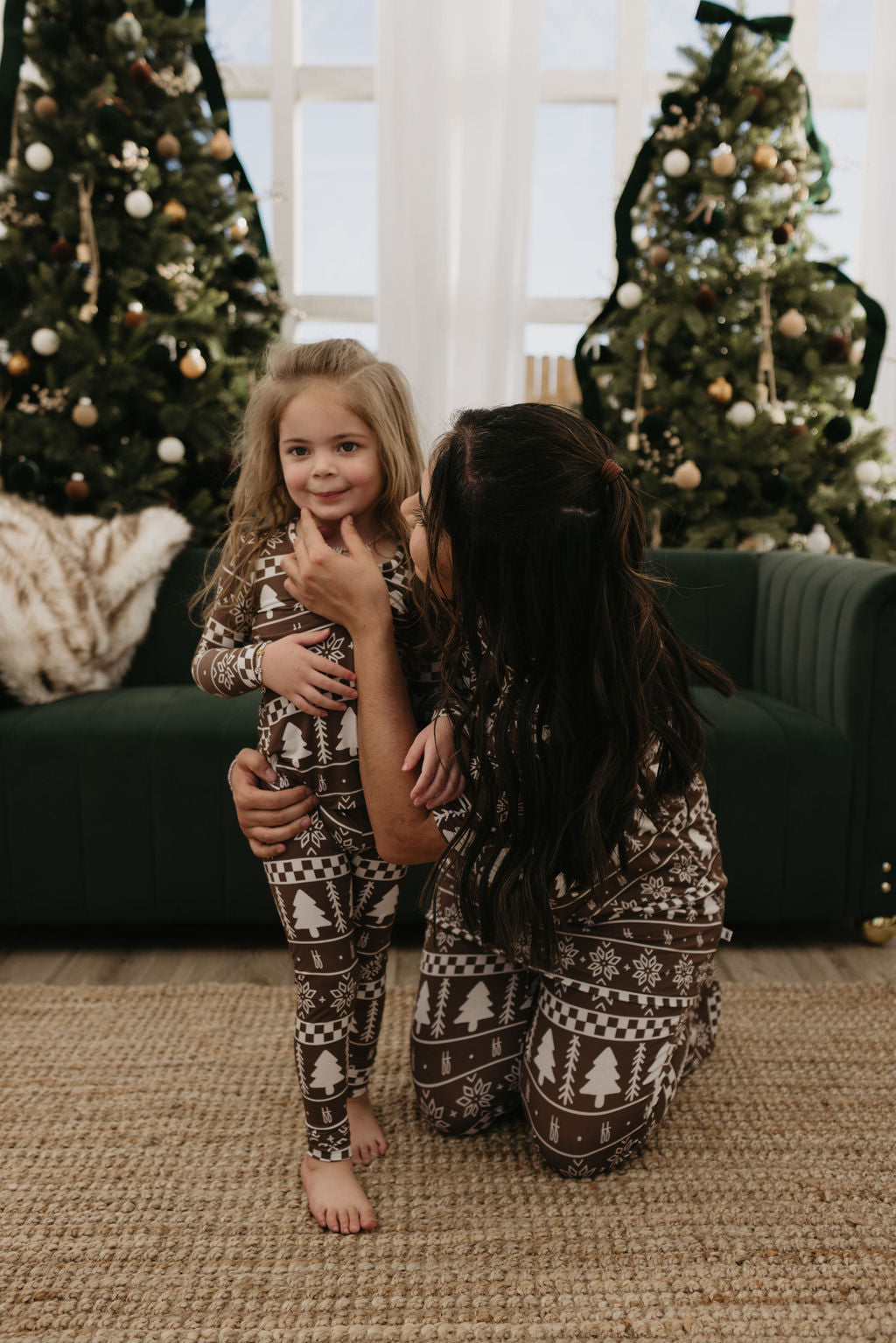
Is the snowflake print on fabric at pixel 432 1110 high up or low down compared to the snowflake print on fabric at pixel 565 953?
down

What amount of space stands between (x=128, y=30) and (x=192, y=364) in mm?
877

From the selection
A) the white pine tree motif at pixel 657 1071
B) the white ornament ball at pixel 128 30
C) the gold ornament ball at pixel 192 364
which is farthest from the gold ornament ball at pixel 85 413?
the white pine tree motif at pixel 657 1071

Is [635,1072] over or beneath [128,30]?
beneath

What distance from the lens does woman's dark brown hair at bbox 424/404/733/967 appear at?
1009mm

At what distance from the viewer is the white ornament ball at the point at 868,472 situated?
283cm

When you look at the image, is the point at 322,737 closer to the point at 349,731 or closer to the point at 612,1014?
the point at 349,731

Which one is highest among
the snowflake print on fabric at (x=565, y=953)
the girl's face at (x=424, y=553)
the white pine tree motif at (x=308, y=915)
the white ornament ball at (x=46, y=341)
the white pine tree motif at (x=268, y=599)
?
the white ornament ball at (x=46, y=341)

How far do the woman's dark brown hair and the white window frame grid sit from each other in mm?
2750

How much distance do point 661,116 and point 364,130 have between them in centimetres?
127

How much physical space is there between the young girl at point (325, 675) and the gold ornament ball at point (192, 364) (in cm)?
157

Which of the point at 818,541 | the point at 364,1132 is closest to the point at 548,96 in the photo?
the point at 818,541

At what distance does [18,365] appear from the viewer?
8.78 feet

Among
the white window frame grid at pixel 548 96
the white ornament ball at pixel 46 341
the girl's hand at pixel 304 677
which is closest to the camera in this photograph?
the girl's hand at pixel 304 677

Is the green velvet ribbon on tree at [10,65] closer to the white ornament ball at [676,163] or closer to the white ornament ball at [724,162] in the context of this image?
the white ornament ball at [676,163]
